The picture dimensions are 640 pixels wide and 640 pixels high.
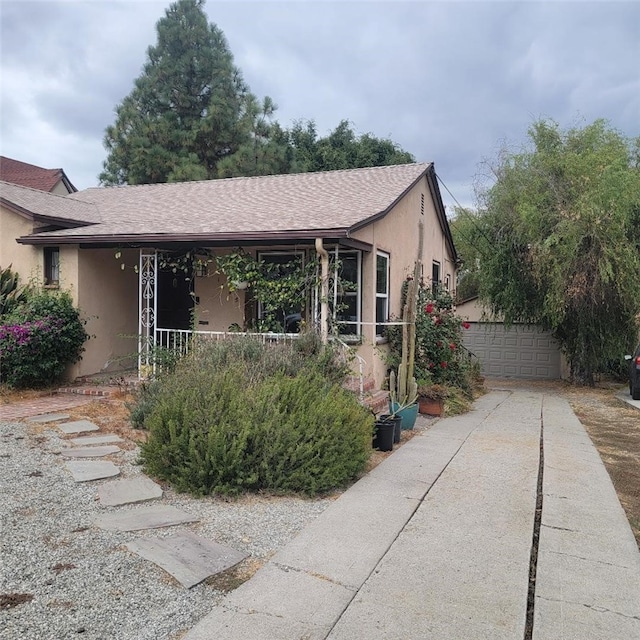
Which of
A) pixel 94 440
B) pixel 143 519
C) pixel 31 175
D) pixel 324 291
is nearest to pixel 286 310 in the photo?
pixel 324 291

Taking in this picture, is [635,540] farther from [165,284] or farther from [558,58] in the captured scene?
[165,284]

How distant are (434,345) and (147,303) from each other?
5.39m

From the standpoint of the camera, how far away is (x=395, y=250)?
35.7 ft

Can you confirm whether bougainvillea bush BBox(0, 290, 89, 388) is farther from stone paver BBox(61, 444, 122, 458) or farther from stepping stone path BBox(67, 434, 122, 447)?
stone paver BBox(61, 444, 122, 458)

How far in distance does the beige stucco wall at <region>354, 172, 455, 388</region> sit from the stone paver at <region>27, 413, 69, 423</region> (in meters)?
4.62

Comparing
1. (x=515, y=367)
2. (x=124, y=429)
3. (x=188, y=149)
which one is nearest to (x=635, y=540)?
(x=124, y=429)

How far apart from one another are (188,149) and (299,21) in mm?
15787

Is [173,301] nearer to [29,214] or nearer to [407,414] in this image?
[29,214]

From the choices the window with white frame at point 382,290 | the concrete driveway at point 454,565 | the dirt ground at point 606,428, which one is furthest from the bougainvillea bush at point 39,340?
the concrete driveway at point 454,565

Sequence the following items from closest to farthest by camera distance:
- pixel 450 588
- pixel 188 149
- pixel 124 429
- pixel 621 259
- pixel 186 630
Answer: pixel 186 630 → pixel 450 588 → pixel 124 429 → pixel 621 259 → pixel 188 149

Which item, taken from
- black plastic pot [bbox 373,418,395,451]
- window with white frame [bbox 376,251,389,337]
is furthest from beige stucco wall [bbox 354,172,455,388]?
black plastic pot [bbox 373,418,395,451]

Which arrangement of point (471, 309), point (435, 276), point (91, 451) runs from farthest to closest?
point (471, 309)
point (435, 276)
point (91, 451)

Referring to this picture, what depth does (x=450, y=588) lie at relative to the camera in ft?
10.8

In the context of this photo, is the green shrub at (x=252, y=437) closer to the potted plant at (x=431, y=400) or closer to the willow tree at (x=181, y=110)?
the potted plant at (x=431, y=400)
